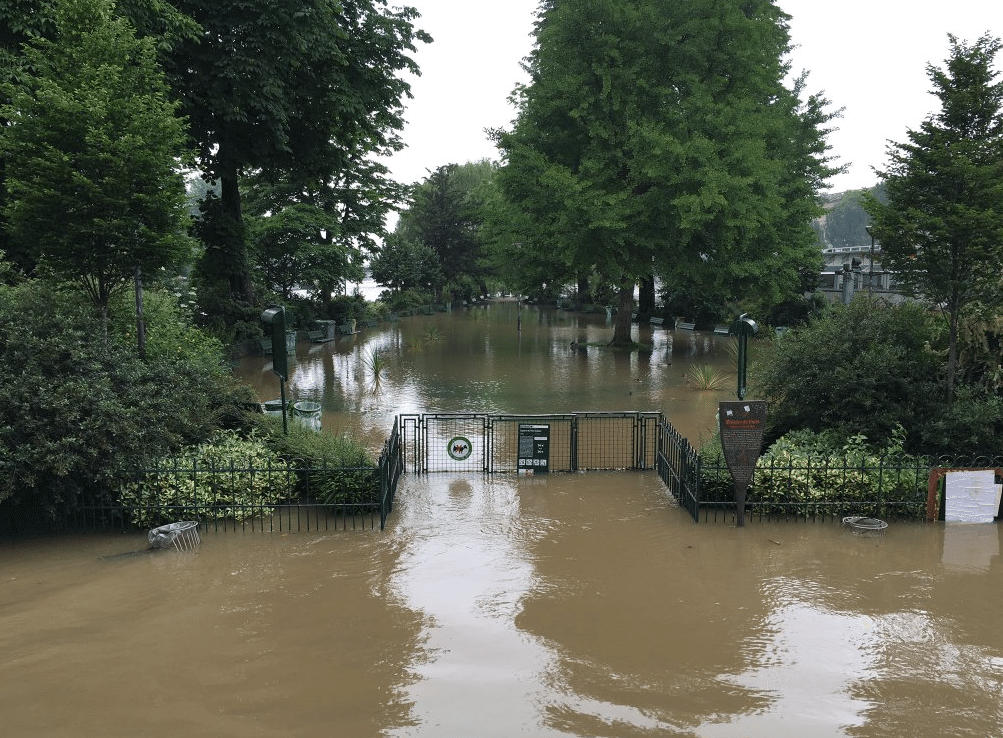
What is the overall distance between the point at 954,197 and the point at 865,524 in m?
5.88

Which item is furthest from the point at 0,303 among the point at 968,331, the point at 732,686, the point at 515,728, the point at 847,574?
the point at 968,331

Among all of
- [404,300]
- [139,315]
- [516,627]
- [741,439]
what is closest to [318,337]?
[404,300]

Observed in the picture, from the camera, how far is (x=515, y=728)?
18.7ft

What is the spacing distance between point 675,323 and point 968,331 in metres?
30.1

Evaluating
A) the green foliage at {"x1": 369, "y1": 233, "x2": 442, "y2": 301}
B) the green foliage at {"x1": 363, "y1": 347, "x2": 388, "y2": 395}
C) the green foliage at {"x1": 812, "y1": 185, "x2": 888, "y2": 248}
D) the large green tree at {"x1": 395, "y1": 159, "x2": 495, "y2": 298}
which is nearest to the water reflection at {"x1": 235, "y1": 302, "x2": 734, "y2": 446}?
the green foliage at {"x1": 363, "y1": 347, "x2": 388, "y2": 395}

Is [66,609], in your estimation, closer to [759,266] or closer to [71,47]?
[71,47]

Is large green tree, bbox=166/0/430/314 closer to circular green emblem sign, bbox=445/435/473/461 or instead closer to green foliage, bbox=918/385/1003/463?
circular green emblem sign, bbox=445/435/473/461

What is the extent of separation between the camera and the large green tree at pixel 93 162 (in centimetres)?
1152

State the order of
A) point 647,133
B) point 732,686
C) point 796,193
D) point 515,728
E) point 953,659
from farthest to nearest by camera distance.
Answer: point 796,193 → point 647,133 → point 953,659 → point 732,686 → point 515,728

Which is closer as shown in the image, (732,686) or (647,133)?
(732,686)

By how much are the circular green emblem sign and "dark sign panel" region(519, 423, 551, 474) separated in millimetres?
1024

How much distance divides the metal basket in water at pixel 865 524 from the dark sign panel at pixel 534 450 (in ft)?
16.6

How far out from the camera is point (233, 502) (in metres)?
10.6

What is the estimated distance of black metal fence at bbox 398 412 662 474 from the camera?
13.5 m
